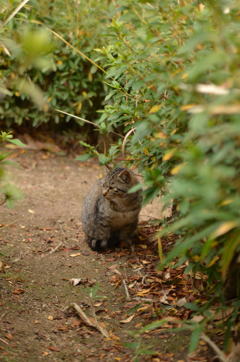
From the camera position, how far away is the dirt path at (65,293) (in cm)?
288

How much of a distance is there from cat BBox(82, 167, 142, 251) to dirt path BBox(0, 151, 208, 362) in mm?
141

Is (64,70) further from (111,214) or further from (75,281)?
(75,281)

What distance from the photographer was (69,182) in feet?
21.1

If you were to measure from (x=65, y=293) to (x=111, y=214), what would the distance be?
3.37 ft

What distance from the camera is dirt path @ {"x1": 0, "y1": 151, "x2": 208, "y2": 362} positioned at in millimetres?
2881

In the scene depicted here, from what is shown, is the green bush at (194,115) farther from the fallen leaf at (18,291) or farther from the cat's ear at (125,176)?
the fallen leaf at (18,291)

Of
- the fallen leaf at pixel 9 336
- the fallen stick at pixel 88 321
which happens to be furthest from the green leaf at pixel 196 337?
the fallen leaf at pixel 9 336

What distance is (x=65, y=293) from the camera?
363cm

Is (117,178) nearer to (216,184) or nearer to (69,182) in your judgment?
(69,182)

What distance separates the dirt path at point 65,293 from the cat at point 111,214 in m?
0.14

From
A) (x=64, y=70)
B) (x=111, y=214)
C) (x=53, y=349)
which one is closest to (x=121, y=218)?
(x=111, y=214)


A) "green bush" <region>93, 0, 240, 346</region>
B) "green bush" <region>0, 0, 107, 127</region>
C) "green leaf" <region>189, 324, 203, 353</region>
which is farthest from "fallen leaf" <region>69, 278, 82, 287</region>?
"green bush" <region>0, 0, 107, 127</region>

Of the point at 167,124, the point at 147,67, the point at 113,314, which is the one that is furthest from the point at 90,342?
the point at 147,67

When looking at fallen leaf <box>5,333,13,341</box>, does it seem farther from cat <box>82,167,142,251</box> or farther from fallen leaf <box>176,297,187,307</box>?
cat <box>82,167,142,251</box>
